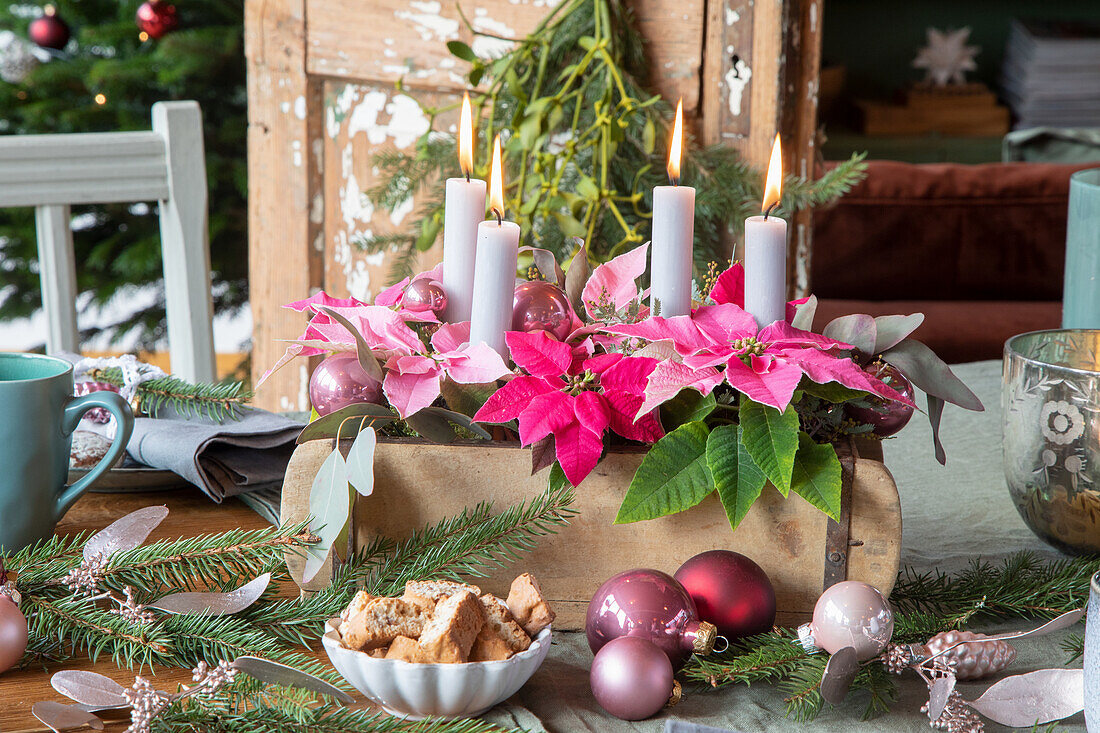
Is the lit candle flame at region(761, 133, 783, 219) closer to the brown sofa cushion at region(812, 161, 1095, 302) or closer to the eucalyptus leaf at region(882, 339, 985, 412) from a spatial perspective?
the eucalyptus leaf at region(882, 339, 985, 412)

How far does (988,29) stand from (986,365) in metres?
3.85

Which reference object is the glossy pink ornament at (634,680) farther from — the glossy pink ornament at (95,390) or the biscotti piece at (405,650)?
the glossy pink ornament at (95,390)

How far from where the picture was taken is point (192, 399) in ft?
2.64

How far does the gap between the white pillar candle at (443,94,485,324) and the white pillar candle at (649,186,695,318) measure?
0.35ft

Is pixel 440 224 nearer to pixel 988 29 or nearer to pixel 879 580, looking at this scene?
pixel 879 580

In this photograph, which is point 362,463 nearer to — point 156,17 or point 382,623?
point 382,623

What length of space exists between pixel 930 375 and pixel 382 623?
337 millimetres

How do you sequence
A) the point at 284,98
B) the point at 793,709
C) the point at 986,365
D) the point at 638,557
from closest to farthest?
the point at 793,709 → the point at 638,557 → the point at 986,365 → the point at 284,98

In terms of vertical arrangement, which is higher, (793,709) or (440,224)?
(440,224)

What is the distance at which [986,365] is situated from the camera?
3.58 feet

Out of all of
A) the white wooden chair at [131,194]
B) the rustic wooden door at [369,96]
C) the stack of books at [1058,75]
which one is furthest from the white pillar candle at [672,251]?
the stack of books at [1058,75]

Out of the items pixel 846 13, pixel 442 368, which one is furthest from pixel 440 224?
A: pixel 846 13

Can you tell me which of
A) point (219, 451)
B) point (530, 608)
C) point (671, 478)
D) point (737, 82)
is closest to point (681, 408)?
point (671, 478)

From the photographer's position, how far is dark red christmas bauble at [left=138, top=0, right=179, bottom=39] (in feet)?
7.38
